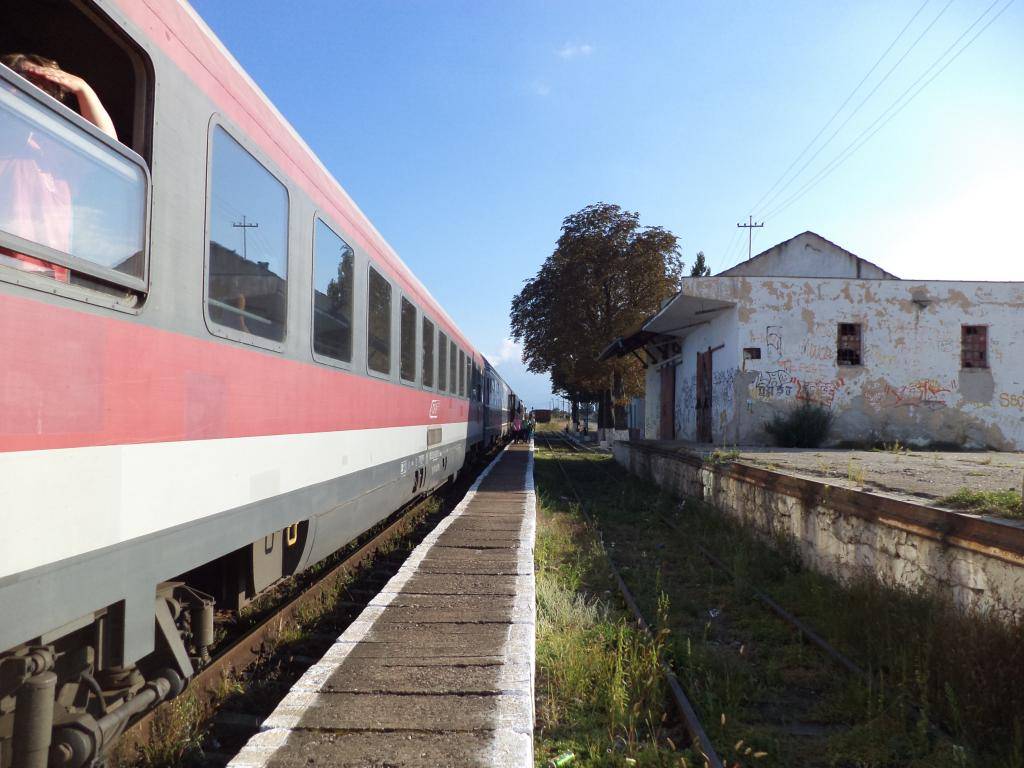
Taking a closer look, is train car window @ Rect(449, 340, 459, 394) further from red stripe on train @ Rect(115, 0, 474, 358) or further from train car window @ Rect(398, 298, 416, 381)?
red stripe on train @ Rect(115, 0, 474, 358)

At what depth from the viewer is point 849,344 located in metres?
15.0

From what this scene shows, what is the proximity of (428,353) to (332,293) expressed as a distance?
4.18 metres

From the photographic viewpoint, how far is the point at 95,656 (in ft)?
7.84

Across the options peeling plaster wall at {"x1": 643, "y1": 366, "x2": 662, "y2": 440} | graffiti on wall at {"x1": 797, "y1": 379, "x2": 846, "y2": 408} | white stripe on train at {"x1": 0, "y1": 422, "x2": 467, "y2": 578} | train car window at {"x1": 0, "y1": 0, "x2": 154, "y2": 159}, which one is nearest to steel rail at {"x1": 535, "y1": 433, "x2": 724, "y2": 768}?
white stripe on train at {"x1": 0, "y1": 422, "x2": 467, "y2": 578}

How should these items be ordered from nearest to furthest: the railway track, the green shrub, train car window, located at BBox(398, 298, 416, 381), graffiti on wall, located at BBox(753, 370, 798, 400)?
the railway track
train car window, located at BBox(398, 298, 416, 381)
the green shrub
graffiti on wall, located at BBox(753, 370, 798, 400)

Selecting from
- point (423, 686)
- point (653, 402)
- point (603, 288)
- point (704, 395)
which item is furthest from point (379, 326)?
point (603, 288)

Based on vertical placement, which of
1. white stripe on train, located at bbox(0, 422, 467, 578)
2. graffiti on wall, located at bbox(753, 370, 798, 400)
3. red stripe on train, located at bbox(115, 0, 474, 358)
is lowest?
white stripe on train, located at bbox(0, 422, 467, 578)

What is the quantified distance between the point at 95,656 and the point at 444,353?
822cm

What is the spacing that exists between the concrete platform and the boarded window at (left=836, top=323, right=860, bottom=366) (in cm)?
1178

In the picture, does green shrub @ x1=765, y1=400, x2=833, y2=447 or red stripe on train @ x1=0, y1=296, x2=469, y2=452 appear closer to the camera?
red stripe on train @ x1=0, y1=296, x2=469, y2=452

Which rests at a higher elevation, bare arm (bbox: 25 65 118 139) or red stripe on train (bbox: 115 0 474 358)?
red stripe on train (bbox: 115 0 474 358)

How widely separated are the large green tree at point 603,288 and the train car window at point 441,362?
19369 mm

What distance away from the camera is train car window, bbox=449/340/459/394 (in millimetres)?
11164

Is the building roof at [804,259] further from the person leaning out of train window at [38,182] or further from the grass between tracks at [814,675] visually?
the person leaning out of train window at [38,182]
